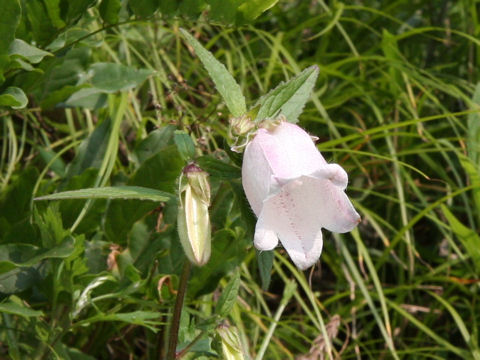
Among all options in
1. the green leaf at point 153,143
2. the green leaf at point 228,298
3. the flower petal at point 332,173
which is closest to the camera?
the flower petal at point 332,173

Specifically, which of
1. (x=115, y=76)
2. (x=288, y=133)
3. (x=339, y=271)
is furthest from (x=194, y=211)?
(x=339, y=271)

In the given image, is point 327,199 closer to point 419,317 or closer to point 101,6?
point 101,6

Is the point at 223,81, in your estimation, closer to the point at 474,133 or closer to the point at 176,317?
the point at 176,317

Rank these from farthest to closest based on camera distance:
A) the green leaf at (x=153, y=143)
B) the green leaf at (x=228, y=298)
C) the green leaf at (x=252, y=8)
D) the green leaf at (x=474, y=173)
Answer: the green leaf at (x=474, y=173) → the green leaf at (x=153, y=143) → the green leaf at (x=252, y=8) → the green leaf at (x=228, y=298)

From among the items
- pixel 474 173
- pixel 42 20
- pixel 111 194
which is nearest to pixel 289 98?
pixel 111 194

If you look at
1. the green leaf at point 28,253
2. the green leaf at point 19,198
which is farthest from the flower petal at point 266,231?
the green leaf at point 19,198

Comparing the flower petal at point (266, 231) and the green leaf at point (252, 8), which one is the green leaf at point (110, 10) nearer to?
the green leaf at point (252, 8)
